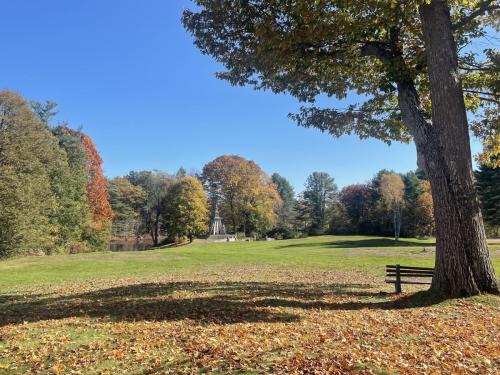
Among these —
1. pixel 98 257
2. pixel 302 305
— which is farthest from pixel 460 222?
pixel 98 257

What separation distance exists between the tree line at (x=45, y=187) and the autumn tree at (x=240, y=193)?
63.7ft

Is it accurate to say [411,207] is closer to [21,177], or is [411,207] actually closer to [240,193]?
[240,193]

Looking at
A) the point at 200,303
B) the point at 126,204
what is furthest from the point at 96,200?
the point at 200,303

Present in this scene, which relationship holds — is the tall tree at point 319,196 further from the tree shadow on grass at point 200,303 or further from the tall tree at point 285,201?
the tree shadow on grass at point 200,303

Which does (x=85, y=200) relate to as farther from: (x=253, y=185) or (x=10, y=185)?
(x=253, y=185)

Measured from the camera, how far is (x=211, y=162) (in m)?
62.0

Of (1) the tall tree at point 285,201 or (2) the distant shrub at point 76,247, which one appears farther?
(1) the tall tree at point 285,201

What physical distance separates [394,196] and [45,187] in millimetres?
45639

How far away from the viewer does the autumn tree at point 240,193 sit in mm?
59844

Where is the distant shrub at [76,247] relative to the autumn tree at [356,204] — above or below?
below

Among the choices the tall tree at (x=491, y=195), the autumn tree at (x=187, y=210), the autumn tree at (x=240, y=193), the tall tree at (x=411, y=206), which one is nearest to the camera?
the tall tree at (x=491, y=195)

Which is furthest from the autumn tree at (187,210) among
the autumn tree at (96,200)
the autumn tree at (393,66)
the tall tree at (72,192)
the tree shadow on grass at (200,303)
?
the autumn tree at (393,66)

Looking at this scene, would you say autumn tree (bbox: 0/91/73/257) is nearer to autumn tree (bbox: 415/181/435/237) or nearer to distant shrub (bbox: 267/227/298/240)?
distant shrub (bbox: 267/227/298/240)

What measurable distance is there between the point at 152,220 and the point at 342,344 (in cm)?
A: 6738
